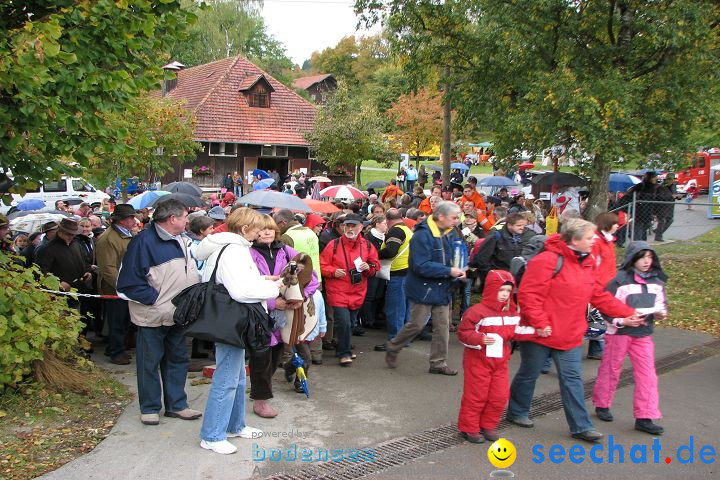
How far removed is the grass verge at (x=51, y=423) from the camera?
5.22 meters

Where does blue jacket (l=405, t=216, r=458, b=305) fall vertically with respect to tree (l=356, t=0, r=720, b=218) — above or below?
below

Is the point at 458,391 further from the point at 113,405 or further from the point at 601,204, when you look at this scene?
the point at 601,204

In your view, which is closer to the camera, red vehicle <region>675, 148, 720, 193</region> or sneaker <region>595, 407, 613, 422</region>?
sneaker <region>595, 407, 613, 422</region>

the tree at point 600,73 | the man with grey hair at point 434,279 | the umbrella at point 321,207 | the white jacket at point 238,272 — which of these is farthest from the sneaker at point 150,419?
the tree at point 600,73

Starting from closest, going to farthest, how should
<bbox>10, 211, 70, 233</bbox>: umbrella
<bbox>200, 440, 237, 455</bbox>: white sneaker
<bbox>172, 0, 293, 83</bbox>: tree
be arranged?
<bbox>200, 440, 237, 455</bbox>: white sneaker, <bbox>10, 211, 70, 233</bbox>: umbrella, <bbox>172, 0, 293, 83</bbox>: tree

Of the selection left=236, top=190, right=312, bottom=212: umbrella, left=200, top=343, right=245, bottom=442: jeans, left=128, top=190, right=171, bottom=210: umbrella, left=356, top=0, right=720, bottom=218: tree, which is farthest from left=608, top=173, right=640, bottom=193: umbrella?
left=200, top=343, right=245, bottom=442: jeans

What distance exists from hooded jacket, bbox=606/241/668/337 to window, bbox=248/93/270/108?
30915 mm

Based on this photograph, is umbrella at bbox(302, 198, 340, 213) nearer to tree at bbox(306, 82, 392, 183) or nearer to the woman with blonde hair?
the woman with blonde hair

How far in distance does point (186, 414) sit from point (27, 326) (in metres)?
1.66

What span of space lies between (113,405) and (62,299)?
128 cm

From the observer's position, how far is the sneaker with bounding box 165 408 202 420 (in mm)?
6086

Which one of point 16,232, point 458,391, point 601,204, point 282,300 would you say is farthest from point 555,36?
point 16,232

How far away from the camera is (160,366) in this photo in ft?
20.3

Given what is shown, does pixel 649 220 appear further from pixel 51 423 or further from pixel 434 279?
pixel 51 423
